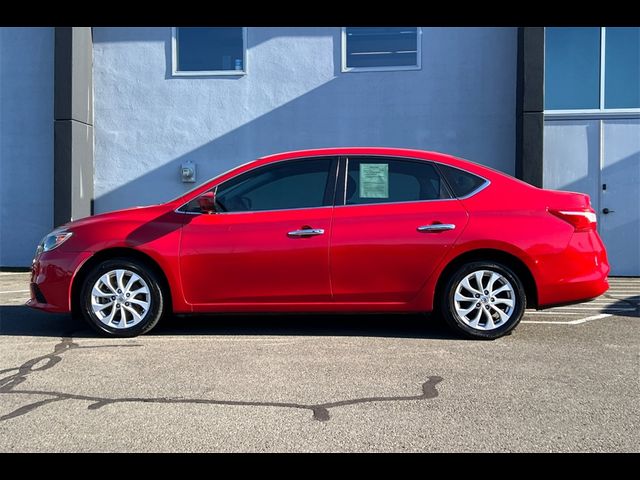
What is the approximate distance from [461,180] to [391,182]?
612 millimetres

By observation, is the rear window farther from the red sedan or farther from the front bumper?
the front bumper

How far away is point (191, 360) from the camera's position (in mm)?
4484

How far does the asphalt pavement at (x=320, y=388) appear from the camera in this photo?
3.02 meters

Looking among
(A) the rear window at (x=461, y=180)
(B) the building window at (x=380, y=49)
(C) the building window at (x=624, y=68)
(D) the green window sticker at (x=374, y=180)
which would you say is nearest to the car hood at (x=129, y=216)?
(D) the green window sticker at (x=374, y=180)

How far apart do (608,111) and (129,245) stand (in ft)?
27.7

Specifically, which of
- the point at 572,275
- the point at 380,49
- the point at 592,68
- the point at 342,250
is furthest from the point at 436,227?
the point at 592,68

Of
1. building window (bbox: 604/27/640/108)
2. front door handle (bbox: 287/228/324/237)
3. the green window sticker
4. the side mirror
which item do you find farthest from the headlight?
building window (bbox: 604/27/640/108)

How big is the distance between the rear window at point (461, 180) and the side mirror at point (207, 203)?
2.00m

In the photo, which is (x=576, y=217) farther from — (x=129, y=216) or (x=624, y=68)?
A: (x=624, y=68)

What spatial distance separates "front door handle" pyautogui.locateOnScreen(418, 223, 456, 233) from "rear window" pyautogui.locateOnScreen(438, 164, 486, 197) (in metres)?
0.32

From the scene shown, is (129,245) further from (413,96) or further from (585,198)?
(413,96)

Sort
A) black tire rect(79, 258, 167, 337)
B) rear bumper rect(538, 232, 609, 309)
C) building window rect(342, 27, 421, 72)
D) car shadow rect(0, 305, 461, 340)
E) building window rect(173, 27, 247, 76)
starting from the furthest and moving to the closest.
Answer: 1. building window rect(173, 27, 247, 76)
2. building window rect(342, 27, 421, 72)
3. car shadow rect(0, 305, 461, 340)
4. black tire rect(79, 258, 167, 337)
5. rear bumper rect(538, 232, 609, 309)

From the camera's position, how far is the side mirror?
5152mm
